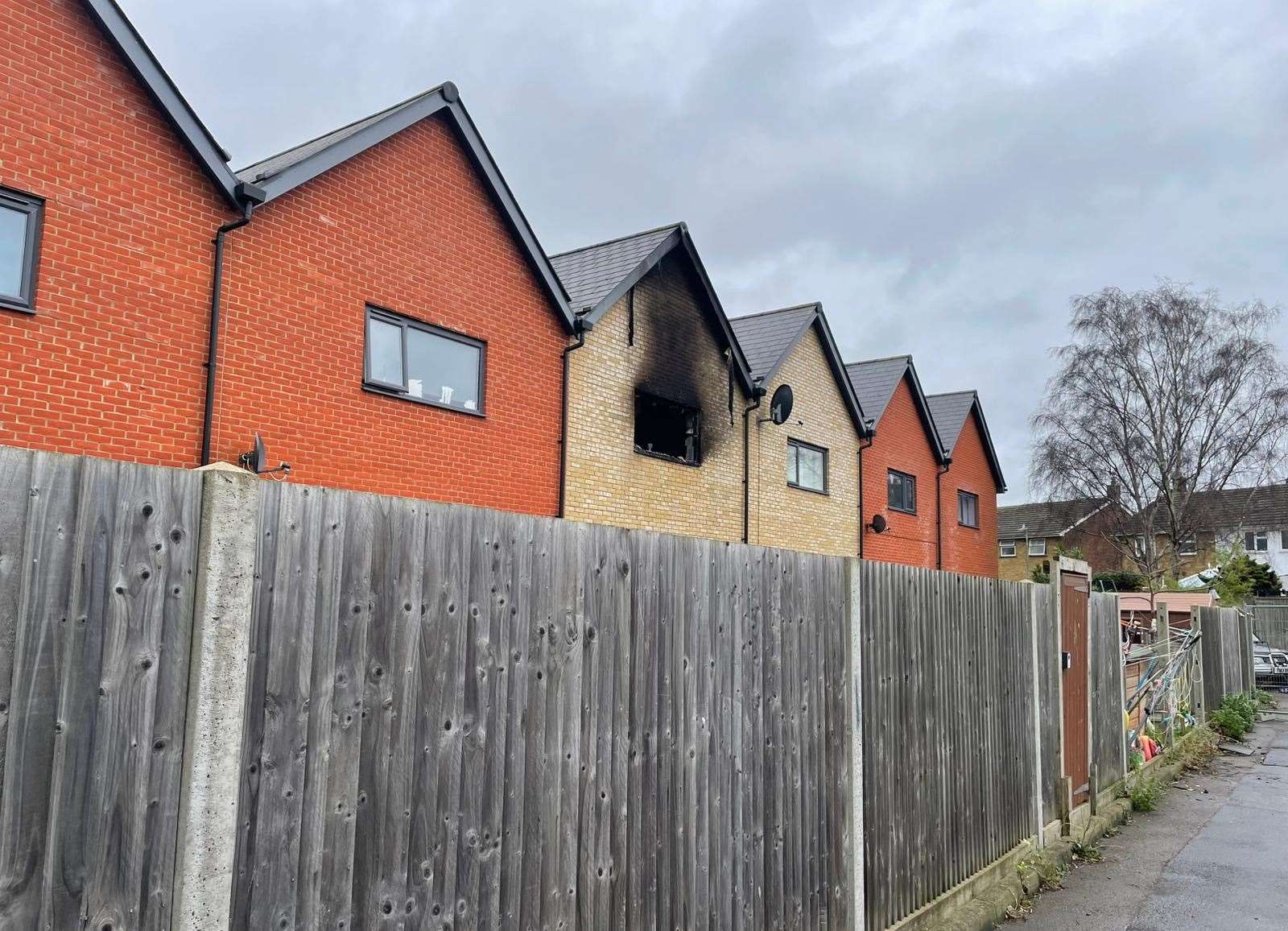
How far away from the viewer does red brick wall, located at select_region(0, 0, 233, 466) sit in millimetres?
7738

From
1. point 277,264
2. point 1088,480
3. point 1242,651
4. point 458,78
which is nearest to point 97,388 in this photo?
point 277,264

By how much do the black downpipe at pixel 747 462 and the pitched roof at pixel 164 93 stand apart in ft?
30.8

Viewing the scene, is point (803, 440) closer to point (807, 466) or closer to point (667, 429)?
point (807, 466)

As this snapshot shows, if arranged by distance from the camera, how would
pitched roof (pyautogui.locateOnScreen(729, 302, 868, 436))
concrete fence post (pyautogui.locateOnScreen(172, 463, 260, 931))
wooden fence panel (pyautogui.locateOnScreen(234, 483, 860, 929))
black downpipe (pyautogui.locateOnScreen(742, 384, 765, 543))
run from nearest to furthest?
1. concrete fence post (pyautogui.locateOnScreen(172, 463, 260, 931))
2. wooden fence panel (pyautogui.locateOnScreen(234, 483, 860, 929))
3. black downpipe (pyautogui.locateOnScreen(742, 384, 765, 543))
4. pitched roof (pyautogui.locateOnScreen(729, 302, 868, 436))

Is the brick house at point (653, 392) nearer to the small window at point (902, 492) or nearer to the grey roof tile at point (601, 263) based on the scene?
the grey roof tile at point (601, 263)

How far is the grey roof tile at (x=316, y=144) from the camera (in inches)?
397

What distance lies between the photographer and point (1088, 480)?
34.0m

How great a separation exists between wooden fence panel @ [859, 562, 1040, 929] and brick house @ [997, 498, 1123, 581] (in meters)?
35.5

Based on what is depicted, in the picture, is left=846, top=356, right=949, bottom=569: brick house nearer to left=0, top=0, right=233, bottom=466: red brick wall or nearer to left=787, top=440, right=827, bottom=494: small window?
left=787, top=440, right=827, bottom=494: small window

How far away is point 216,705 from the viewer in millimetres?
2346

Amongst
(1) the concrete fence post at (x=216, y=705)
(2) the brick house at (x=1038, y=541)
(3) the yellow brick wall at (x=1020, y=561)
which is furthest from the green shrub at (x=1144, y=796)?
(3) the yellow brick wall at (x=1020, y=561)

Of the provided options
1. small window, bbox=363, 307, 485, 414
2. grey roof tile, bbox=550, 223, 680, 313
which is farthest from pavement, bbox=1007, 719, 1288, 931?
grey roof tile, bbox=550, 223, 680, 313

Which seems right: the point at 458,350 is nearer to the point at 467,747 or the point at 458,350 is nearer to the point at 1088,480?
the point at 467,747

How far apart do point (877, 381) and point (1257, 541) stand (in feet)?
140
